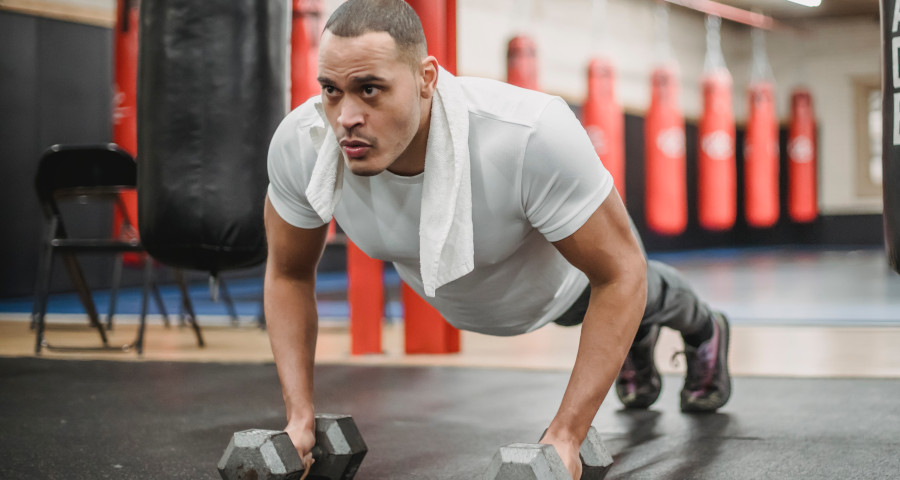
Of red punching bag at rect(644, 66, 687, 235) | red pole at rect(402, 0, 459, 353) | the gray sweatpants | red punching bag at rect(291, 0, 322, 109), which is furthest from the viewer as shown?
red punching bag at rect(644, 66, 687, 235)

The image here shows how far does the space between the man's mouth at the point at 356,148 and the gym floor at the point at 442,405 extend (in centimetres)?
69

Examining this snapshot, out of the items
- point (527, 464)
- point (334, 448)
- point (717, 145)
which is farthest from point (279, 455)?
point (717, 145)

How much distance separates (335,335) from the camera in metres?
4.25

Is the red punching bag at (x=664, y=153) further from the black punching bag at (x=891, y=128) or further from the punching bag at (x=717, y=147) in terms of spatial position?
the black punching bag at (x=891, y=128)

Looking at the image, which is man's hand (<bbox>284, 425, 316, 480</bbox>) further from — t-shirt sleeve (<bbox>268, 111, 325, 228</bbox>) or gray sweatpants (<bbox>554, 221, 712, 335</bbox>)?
gray sweatpants (<bbox>554, 221, 712, 335</bbox>)

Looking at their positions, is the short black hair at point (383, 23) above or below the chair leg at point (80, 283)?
above

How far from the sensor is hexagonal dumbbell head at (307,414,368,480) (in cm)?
159

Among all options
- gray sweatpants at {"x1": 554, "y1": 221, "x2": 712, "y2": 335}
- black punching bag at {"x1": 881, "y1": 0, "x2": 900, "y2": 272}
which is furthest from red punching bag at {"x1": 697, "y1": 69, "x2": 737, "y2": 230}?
black punching bag at {"x1": 881, "y1": 0, "x2": 900, "y2": 272}

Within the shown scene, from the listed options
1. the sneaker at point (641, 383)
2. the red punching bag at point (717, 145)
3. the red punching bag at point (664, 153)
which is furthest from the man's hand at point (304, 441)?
the red punching bag at point (717, 145)

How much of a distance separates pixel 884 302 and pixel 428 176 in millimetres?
5094

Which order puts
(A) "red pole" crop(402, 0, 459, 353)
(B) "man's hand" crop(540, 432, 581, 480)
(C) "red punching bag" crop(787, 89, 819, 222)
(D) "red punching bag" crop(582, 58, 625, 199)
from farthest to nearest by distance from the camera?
(C) "red punching bag" crop(787, 89, 819, 222)
(D) "red punching bag" crop(582, 58, 625, 199)
(A) "red pole" crop(402, 0, 459, 353)
(B) "man's hand" crop(540, 432, 581, 480)

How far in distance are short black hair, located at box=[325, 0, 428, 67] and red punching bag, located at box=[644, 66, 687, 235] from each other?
17.6 ft

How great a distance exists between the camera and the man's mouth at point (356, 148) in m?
1.36

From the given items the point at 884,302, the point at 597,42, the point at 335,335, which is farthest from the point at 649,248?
the point at 335,335
